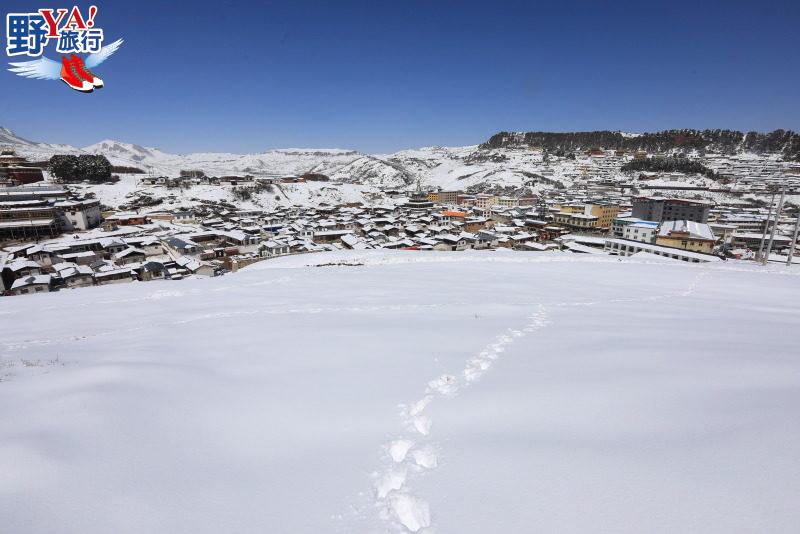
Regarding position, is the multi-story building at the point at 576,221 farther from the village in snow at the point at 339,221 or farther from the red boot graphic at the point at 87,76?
the red boot graphic at the point at 87,76

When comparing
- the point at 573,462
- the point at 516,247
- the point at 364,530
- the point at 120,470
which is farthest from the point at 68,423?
the point at 516,247

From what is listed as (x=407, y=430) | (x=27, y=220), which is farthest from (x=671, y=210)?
(x=27, y=220)

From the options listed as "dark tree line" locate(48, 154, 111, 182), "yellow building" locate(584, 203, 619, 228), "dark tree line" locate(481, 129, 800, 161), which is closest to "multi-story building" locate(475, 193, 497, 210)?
"yellow building" locate(584, 203, 619, 228)

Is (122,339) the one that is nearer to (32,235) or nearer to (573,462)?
(573,462)

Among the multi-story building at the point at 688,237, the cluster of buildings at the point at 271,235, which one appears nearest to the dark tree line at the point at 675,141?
the cluster of buildings at the point at 271,235

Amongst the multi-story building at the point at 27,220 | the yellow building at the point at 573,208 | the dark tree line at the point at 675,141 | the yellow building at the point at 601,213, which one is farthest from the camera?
the dark tree line at the point at 675,141

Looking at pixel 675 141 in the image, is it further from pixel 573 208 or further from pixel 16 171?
pixel 16 171
